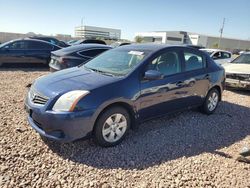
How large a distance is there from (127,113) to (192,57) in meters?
2.15

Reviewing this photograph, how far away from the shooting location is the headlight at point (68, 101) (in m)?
3.30

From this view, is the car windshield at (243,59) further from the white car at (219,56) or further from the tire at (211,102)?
the tire at (211,102)

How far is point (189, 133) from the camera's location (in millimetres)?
4539

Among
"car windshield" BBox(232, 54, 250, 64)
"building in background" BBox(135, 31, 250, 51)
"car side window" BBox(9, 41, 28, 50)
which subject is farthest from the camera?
"building in background" BBox(135, 31, 250, 51)

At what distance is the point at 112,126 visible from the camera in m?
3.74

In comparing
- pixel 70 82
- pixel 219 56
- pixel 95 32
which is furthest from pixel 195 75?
pixel 95 32

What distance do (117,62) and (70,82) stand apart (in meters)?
1.07

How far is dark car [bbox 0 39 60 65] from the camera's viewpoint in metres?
10.6

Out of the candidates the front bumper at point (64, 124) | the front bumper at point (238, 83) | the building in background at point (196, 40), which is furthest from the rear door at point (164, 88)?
the building in background at point (196, 40)

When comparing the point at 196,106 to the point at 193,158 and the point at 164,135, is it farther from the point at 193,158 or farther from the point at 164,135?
the point at 193,158

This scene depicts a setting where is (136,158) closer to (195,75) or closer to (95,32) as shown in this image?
(195,75)

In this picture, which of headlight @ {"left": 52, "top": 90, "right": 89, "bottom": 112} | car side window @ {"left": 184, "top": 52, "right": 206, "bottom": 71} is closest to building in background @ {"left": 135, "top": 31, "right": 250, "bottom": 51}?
car side window @ {"left": 184, "top": 52, "right": 206, "bottom": 71}

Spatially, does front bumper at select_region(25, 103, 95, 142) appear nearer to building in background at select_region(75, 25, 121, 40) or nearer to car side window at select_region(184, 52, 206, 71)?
car side window at select_region(184, 52, 206, 71)

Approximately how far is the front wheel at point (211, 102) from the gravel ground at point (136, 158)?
576 millimetres
